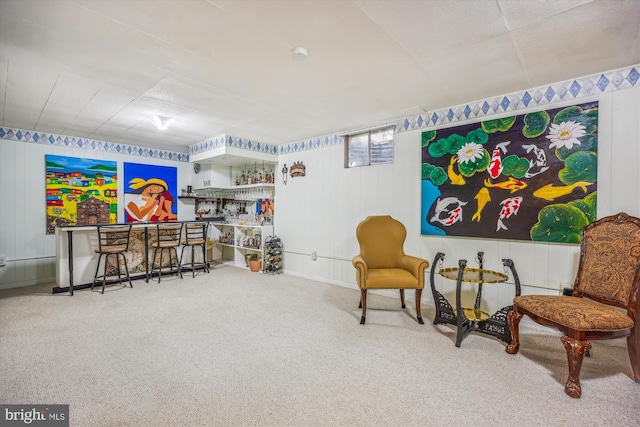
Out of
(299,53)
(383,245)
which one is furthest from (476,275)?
(299,53)

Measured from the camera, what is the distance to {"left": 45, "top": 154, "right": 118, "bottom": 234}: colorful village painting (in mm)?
4688

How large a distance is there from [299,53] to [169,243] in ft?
12.8

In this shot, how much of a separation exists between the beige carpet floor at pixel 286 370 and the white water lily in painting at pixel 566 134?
1866 mm

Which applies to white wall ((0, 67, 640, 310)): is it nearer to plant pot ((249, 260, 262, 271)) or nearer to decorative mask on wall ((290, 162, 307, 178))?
decorative mask on wall ((290, 162, 307, 178))

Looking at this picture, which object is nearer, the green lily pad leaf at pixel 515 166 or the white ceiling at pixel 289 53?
the white ceiling at pixel 289 53

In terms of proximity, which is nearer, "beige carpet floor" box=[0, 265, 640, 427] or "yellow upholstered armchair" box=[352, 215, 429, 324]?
"beige carpet floor" box=[0, 265, 640, 427]

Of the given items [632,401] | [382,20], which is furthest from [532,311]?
[382,20]

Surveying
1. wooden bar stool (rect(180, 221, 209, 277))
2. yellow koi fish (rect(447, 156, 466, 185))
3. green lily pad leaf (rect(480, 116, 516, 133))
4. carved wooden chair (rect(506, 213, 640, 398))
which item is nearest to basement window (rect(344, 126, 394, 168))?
yellow koi fish (rect(447, 156, 466, 185))

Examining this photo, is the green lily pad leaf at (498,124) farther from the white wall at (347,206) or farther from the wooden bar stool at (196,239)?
the wooden bar stool at (196,239)

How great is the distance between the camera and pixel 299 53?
229cm

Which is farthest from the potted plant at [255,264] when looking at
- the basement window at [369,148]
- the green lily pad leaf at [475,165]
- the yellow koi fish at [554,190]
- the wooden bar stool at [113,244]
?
the yellow koi fish at [554,190]

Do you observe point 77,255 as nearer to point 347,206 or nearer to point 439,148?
point 347,206

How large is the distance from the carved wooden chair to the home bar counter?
5100 mm

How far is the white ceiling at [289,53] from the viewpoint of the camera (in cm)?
182
